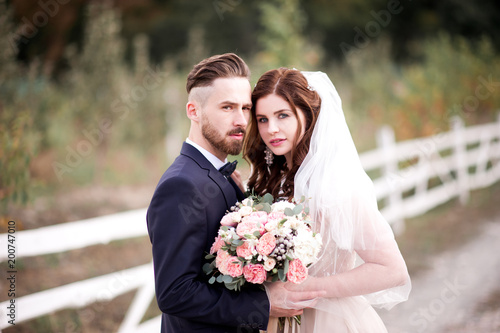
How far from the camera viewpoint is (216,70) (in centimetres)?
287

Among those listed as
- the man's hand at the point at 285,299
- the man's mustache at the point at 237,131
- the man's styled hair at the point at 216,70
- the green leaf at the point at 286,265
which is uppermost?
the man's styled hair at the point at 216,70

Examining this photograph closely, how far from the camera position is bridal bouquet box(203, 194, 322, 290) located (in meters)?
2.42

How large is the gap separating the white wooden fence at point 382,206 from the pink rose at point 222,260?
6.54 feet

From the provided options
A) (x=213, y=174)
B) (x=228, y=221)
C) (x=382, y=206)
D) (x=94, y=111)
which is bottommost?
(x=382, y=206)

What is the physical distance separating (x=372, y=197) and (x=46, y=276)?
15.2 ft

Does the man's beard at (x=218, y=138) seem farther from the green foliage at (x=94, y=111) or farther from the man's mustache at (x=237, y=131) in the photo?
the green foliage at (x=94, y=111)

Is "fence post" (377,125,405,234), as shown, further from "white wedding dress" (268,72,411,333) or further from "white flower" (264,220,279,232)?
"white flower" (264,220,279,232)

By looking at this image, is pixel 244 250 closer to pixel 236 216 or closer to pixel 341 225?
pixel 236 216

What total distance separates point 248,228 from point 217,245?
229mm

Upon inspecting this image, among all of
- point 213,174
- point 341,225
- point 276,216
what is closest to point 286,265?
point 276,216

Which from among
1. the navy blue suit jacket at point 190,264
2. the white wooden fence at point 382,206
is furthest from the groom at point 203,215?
the white wooden fence at point 382,206

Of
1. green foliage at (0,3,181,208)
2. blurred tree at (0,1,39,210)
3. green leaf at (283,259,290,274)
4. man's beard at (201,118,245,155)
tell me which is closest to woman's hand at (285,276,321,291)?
green leaf at (283,259,290,274)

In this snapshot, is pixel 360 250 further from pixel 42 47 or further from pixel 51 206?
pixel 42 47

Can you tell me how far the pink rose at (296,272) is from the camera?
2447 mm
